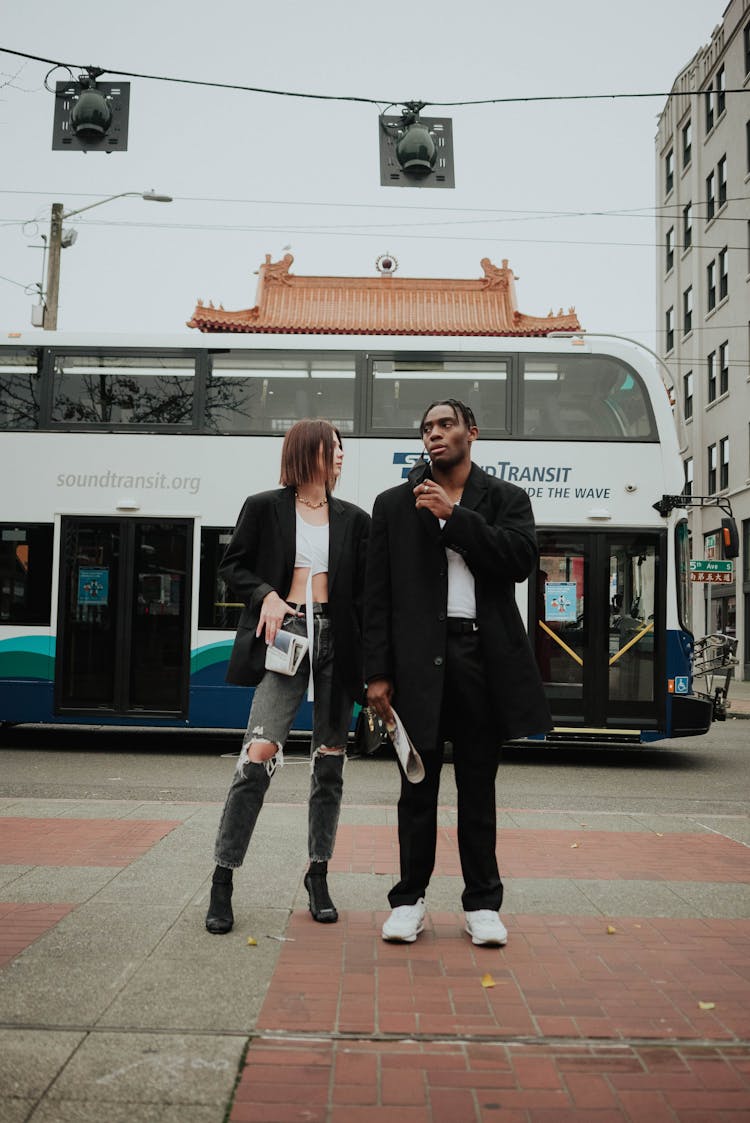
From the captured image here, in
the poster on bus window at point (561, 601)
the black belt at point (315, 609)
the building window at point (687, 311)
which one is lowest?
the black belt at point (315, 609)

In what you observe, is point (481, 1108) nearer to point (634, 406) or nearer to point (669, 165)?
point (634, 406)

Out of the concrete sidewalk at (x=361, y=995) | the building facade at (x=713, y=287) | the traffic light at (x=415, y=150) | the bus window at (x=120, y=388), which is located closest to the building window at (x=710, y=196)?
the building facade at (x=713, y=287)

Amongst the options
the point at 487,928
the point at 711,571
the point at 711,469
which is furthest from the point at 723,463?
the point at 487,928

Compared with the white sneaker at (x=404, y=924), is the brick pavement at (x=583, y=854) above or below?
below

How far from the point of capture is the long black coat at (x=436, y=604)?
361 centimetres

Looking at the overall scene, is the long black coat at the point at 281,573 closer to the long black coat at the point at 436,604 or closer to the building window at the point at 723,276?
the long black coat at the point at 436,604

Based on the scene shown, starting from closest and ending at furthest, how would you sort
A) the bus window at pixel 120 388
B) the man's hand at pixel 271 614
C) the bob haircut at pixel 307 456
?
the man's hand at pixel 271 614
the bob haircut at pixel 307 456
the bus window at pixel 120 388

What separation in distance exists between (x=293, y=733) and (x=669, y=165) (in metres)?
33.6

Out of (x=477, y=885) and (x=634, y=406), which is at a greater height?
(x=634, y=406)

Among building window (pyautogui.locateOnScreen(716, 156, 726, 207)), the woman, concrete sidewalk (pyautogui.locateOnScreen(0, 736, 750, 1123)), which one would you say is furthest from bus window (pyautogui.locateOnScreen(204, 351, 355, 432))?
building window (pyautogui.locateOnScreen(716, 156, 726, 207))

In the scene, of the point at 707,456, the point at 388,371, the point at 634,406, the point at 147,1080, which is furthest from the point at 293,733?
the point at 707,456

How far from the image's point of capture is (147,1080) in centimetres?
246

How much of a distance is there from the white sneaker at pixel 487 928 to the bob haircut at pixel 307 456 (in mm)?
1761

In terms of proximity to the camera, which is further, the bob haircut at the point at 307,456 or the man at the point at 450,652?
the bob haircut at the point at 307,456
